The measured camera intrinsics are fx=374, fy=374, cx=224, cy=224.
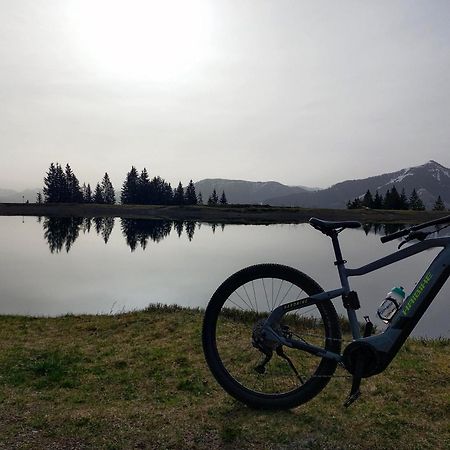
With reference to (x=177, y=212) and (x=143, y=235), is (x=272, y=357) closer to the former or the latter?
(x=143, y=235)

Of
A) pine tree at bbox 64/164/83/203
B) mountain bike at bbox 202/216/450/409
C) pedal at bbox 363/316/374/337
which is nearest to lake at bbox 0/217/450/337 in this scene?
Result: mountain bike at bbox 202/216/450/409

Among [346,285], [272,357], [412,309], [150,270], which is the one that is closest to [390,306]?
[412,309]

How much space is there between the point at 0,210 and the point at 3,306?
103 meters

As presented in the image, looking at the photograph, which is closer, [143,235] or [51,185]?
[143,235]

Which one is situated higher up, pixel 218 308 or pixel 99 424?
pixel 218 308

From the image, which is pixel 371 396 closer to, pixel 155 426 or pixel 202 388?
pixel 202 388

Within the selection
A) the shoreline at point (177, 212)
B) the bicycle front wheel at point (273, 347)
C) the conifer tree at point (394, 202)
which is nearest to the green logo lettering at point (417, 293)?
the bicycle front wheel at point (273, 347)

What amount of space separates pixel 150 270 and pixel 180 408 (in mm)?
28724

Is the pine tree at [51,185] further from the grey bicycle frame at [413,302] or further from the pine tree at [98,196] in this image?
the grey bicycle frame at [413,302]

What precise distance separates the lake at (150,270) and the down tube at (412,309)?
230 inches

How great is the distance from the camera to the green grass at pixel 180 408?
400 cm

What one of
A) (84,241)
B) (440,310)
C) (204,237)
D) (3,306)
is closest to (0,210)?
(84,241)

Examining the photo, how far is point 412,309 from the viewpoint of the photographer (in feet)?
14.0

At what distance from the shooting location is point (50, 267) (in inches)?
1293
